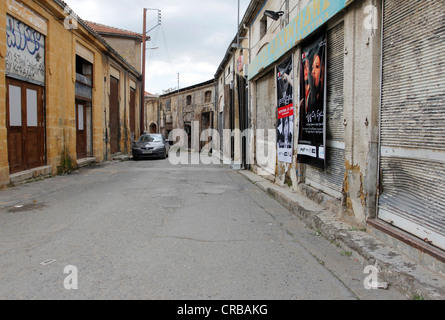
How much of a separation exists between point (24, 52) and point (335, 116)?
8.66 metres

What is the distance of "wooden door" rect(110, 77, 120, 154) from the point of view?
756 inches

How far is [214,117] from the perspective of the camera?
2798 cm

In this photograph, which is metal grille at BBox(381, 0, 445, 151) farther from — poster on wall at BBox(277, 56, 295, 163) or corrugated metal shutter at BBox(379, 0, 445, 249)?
poster on wall at BBox(277, 56, 295, 163)

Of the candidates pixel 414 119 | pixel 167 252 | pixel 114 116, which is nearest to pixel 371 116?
pixel 414 119

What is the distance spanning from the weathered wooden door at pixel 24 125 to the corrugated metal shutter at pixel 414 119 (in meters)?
8.78

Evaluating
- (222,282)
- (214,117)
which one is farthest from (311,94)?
(214,117)

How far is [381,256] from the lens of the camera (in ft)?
11.4

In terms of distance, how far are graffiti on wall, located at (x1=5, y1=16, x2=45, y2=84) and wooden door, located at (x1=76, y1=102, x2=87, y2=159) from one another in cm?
380

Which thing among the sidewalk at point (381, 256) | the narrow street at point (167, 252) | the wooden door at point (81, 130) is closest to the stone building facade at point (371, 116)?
the sidewalk at point (381, 256)

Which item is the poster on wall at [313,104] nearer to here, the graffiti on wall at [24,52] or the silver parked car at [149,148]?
the graffiti on wall at [24,52]

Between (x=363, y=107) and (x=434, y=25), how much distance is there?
51.9 inches

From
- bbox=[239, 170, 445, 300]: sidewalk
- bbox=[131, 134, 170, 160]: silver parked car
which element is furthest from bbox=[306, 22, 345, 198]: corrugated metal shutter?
bbox=[131, 134, 170, 160]: silver parked car

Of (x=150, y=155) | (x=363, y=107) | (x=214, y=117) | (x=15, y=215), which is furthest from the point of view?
(x=214, y=117)
